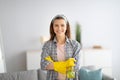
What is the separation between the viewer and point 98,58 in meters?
3.93

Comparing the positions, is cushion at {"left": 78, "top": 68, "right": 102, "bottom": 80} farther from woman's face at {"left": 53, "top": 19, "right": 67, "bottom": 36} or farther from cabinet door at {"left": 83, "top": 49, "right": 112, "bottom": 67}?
woman's face at {"left": 53, "top": 19, "right": 67, "bottom": 36}

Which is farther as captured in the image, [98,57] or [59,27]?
[98,57]

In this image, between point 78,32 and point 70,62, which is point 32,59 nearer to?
point 78,32

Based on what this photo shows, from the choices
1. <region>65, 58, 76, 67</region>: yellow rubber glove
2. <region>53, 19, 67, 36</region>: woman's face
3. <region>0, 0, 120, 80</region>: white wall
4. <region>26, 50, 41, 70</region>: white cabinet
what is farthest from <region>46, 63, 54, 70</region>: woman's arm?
<region>0, 0, 120, 80</region>: white wall

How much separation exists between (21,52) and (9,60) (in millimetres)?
272

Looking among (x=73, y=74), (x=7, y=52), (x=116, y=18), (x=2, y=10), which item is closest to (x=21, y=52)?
(x=7, y=52)

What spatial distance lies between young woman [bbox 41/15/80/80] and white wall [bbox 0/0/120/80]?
2.12m

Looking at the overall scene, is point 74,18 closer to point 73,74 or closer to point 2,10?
point 2,10

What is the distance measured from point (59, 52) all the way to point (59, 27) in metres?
0.22

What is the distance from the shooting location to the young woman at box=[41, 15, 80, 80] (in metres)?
1.75

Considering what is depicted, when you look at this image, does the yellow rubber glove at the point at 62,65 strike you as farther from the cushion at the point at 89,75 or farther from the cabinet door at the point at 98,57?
the cabinet door at the point at 98,57

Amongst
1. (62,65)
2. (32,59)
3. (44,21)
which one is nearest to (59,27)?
(62,65)

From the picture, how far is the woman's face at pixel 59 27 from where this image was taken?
5.86ft

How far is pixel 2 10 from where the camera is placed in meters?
3.80
